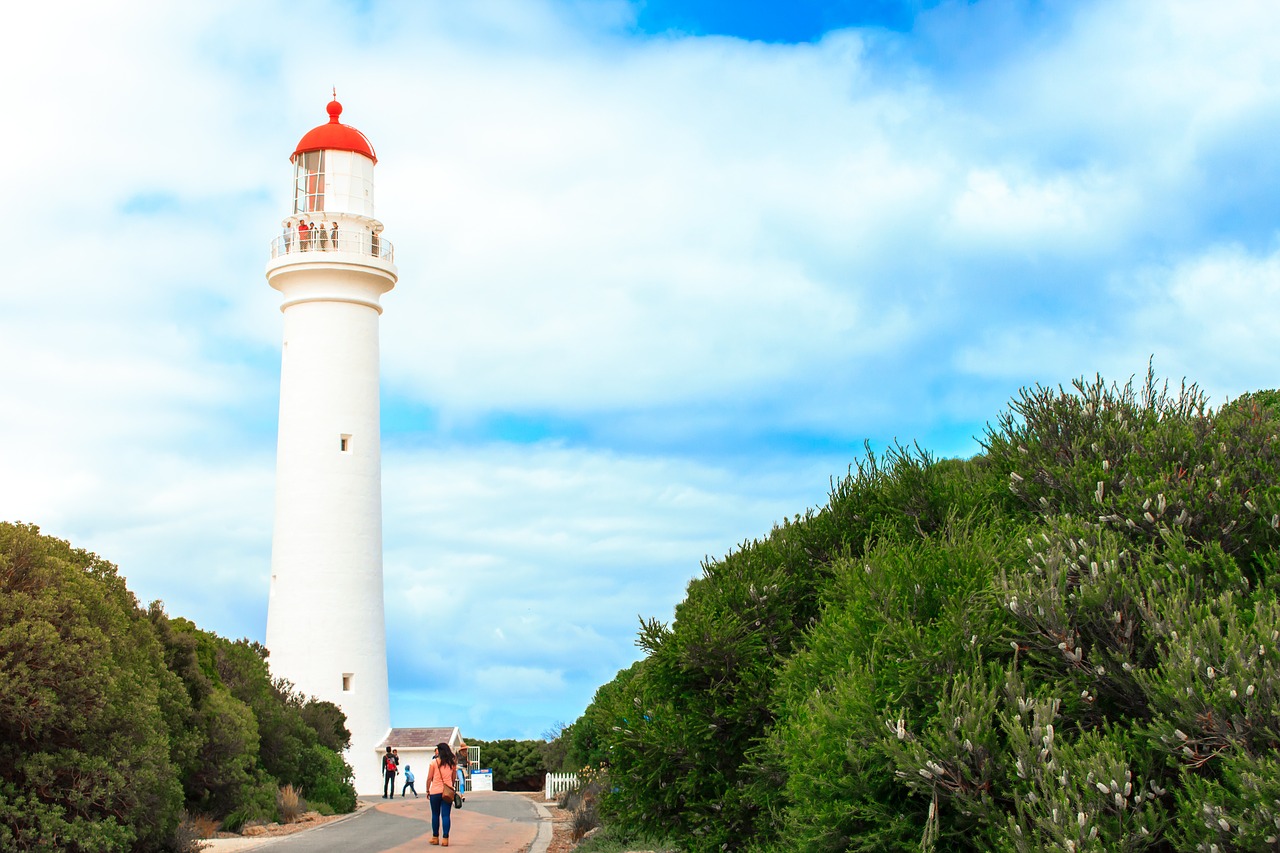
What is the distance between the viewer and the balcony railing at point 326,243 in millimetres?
38031

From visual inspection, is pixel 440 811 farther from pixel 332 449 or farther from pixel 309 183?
pixel 309 183

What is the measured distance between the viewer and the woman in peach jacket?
61.4 feet

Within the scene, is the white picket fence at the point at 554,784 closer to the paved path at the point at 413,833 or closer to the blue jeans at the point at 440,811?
the paved path at the point at 413,833

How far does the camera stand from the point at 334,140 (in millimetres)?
38719

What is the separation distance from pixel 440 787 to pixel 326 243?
23701 mm

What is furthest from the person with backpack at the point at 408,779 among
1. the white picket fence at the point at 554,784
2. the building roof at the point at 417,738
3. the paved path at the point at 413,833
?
the paved path at the point at 413,833

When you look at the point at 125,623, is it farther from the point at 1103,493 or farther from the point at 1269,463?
the point at 1269,463

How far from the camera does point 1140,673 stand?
23.7 feet

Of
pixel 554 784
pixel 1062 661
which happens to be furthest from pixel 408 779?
pixel 1062 661

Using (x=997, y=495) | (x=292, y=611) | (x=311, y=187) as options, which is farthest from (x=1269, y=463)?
(x=311, y=187)

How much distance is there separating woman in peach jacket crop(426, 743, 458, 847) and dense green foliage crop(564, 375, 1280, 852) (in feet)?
27.1

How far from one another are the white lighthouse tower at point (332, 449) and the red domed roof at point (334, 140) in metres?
0.05

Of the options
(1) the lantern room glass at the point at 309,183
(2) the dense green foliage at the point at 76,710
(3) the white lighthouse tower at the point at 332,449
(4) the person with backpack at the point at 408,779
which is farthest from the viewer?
(4) the person with backpack at the point at 408,779

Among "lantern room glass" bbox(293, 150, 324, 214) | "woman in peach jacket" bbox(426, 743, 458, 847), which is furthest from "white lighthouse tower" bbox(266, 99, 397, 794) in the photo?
"woman in peach jacket" bbox(426, 743, 458, 847)
